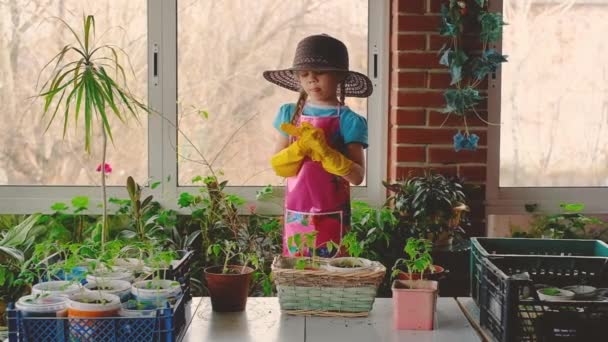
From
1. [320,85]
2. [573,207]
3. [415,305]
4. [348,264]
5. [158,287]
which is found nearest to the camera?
[158,287]

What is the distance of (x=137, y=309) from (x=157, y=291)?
59 millimetres

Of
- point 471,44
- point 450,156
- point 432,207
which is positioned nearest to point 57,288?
point 432,207

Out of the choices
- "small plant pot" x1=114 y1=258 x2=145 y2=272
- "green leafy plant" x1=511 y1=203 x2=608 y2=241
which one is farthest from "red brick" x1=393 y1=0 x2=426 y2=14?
"small plant pot" x1=114 y1=258 x2=145 y2=272

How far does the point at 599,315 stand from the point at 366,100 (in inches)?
81.4

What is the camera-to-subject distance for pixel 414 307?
1.92 m

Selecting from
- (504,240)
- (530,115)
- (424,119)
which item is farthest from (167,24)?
(504,240)

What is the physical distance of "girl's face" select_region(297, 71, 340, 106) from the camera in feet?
8.85

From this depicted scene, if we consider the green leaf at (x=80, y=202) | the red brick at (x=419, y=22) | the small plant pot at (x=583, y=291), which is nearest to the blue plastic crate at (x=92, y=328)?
the small plant pot at (x=583, y=291)

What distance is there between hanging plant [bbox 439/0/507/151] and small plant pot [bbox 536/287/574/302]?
148 centimetres

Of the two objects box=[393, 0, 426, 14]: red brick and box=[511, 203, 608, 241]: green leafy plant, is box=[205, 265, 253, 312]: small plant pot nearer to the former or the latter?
box=[393, 0, 426, 14]: red brick

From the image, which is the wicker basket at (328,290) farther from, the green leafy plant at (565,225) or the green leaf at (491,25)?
the green leafy plant at (565,225)

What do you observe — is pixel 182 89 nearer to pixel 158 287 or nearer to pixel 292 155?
pixel 292 155

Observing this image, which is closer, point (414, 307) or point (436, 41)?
point (414, 307)

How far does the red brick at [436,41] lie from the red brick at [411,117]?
27 centimetres
